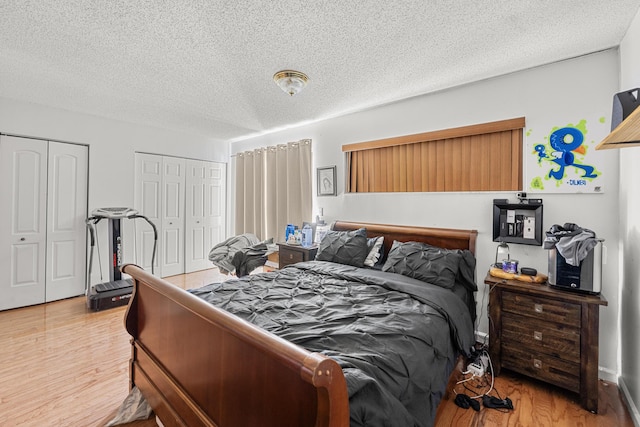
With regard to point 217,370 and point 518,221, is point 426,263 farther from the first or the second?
point 217,370

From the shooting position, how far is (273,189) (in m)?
4.66

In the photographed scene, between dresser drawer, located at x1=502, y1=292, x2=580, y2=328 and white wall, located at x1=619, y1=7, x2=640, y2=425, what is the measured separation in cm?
31

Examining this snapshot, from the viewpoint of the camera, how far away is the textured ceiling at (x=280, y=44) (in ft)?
5.81

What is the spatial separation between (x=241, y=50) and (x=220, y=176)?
3.60 metres

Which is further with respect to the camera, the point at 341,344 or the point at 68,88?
Answer: the point at 68,88

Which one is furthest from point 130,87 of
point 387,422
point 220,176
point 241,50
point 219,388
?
point 387,422

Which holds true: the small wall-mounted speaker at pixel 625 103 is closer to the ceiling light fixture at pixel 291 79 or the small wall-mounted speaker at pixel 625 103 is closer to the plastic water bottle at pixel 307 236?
the ceiling light fixture at pixel 291 79

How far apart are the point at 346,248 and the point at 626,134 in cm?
214

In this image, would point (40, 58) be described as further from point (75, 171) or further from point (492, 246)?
point (492, 246)

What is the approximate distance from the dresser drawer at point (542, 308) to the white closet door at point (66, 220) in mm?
4951

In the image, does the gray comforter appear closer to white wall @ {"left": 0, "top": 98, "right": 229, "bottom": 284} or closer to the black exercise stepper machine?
the black exercise stepper machine

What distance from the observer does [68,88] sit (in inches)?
120

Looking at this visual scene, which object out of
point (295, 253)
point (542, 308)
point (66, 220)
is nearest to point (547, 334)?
point (542, 308)

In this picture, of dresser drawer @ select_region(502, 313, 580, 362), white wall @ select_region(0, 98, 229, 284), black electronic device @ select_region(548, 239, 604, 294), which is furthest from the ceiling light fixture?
white wall @ select_region(0, 98, 229, 284)
